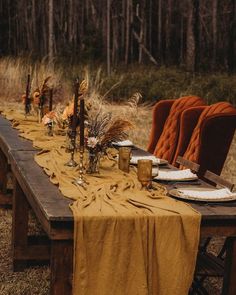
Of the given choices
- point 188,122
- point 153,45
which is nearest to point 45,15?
point 153,45

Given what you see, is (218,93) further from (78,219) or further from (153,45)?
(153,45)

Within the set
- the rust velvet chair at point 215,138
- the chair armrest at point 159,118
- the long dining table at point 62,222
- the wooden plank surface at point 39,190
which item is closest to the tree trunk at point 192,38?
the chair armrest at point 159,118

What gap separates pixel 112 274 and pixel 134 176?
0.86 meters

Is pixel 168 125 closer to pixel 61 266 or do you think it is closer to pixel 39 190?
pixel 39 190

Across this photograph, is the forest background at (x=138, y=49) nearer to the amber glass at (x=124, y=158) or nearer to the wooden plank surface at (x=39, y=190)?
the wooden plank surface at (x=39, y=190)

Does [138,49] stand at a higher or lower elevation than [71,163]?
lower

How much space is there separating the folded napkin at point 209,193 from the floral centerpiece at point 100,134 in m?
0.53

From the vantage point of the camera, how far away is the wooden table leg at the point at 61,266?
8.41ft

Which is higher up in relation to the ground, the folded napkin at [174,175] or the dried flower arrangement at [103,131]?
the dried flower arrangement at [103,131]

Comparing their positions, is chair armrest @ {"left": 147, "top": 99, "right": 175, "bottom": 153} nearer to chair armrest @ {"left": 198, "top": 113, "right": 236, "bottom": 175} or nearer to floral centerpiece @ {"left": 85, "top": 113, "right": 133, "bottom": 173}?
chair armrest @ {"left": 198, "top": 113, "right": 236, "bottom": 175}

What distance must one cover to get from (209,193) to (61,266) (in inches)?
30.9

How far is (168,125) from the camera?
5398 mm

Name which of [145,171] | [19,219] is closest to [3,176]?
[19,219]

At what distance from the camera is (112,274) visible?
2623 mm
